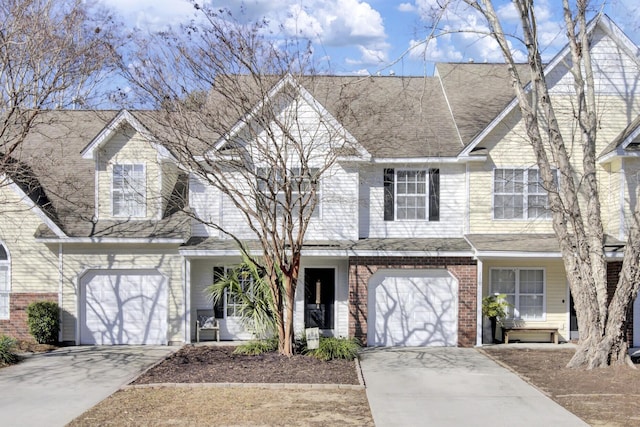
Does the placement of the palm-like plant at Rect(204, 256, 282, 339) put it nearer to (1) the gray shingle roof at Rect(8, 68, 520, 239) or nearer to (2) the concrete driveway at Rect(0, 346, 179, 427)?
(2) the concrete driveway at Rect(0, 346, 179, 427)

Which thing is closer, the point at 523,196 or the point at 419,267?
the point at 419,267

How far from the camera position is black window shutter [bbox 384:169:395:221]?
60.8 feet

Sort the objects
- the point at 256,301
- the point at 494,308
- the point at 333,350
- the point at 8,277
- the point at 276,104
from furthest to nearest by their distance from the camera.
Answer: the point at 8,277
the point at 494,308
the point at 276,104
the point at 256,301
the point at 333,350

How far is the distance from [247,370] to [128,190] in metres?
7.30

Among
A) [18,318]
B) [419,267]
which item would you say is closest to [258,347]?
[419,267]

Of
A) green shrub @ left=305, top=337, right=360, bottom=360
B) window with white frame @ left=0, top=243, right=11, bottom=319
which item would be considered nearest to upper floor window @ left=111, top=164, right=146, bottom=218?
window with white frame @ left=0, top=243, right=11, bottom=319

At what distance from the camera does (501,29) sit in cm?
1504

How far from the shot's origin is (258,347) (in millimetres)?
15789

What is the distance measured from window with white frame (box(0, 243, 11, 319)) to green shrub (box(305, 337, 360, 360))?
8.93 m

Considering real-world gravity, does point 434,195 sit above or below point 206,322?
above

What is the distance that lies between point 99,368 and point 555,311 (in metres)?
12.4

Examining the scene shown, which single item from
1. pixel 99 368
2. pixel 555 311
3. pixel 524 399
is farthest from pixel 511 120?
pixel 99 368

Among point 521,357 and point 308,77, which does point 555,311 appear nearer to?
point 521,357

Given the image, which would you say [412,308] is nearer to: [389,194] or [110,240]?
Result: [389,194]
